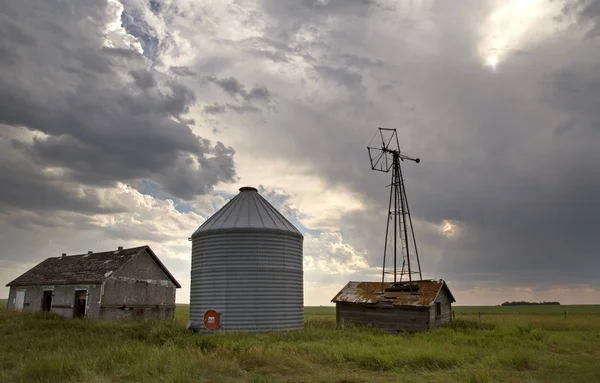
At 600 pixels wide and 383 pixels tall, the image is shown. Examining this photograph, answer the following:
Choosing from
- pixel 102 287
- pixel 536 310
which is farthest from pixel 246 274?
pixel 536 310

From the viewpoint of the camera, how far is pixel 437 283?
28.8 meters

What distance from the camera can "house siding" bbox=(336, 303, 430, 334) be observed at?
26531 mm

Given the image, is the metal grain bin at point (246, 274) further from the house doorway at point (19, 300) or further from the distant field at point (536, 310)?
the distant field at point (536, 310)

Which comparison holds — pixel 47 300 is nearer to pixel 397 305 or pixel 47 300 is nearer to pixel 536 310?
pixel 397 305

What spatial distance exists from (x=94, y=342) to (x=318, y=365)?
10356 mm

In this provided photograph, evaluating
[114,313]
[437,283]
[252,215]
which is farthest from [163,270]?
[437,283]

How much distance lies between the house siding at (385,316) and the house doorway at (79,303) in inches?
729

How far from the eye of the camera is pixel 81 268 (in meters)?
34.8

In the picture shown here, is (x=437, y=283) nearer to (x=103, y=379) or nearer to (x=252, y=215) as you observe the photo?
(x=252, y=215)

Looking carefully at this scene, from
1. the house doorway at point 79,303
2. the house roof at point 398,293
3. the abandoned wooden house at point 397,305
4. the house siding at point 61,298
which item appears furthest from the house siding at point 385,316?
the house doorway at point 79,303

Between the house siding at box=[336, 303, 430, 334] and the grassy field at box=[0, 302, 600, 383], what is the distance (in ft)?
11.0

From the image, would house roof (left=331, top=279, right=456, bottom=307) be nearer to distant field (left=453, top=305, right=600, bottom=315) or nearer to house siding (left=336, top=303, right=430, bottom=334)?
house siding (left=336, top=303, right=430, bottom=334)

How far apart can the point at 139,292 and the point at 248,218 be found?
15570mm

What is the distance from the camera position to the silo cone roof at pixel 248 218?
22719 mm
